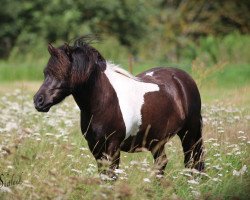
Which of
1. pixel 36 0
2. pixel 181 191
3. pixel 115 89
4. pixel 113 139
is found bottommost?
pixel 181 191

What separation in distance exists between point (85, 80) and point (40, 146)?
1.86 metres

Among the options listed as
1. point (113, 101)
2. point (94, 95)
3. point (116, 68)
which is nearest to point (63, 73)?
point (94, 95)

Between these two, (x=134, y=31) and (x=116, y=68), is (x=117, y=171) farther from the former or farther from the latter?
(x=134, y=31)

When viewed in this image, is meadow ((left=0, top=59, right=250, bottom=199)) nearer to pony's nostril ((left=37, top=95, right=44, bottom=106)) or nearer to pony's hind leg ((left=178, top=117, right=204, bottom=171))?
pony's hind leg ((left=178, top=117, right=204, bottom=171))

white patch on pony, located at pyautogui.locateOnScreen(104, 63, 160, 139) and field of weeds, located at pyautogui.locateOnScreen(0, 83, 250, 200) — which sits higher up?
white patch on pony, located at pyautogui.locateOnScreen(104, 63, 160, 139)

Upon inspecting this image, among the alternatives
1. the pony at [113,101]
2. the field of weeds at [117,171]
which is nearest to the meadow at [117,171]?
the field of weeds at [117,171]

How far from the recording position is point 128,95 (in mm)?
7266

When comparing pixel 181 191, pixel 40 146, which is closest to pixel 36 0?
pixel 40 146

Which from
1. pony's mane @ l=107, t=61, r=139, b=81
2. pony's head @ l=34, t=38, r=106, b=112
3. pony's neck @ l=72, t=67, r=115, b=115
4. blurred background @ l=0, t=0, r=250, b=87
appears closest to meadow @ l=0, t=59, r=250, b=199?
pony's head @ l=34, t=38, r=106, b=112

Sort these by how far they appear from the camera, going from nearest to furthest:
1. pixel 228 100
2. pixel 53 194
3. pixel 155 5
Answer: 1. pixel 53 194
2. pixel 228 100
3. pixel 155 5

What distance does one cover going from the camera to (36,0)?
1101 inches

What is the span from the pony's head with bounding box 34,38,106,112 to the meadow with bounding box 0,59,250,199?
355mm

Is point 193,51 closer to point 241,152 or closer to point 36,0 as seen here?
point 36,0

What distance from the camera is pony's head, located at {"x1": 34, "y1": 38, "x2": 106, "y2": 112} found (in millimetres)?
6762
